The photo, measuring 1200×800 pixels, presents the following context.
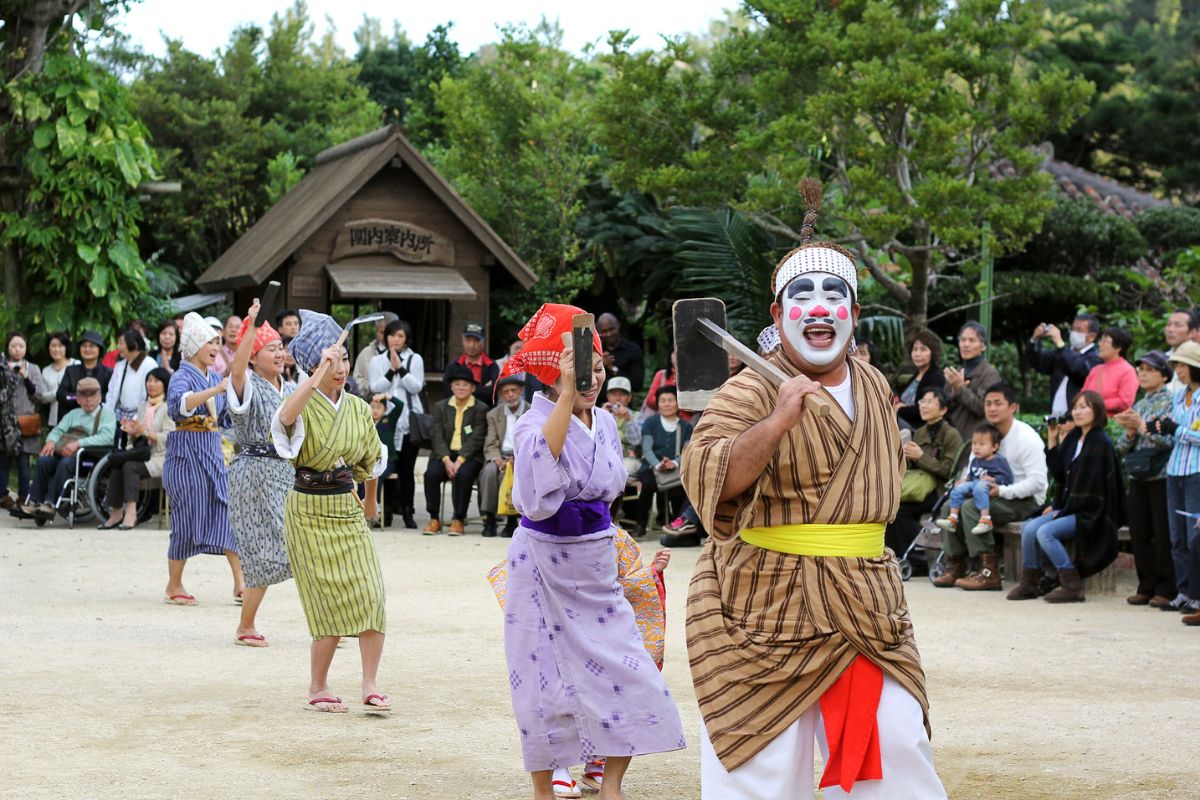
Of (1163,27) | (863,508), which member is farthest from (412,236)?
(1163,27)

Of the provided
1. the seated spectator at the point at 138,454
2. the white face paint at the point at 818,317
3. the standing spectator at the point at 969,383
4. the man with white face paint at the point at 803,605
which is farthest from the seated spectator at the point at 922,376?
the man with white face paint at the point at 803,605

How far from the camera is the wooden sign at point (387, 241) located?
66.9 ft

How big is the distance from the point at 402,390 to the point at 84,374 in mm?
2950

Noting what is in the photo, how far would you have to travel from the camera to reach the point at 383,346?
14555 millimetres

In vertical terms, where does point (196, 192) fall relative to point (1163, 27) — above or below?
below

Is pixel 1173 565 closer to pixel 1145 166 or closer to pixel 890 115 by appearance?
pixel 890 115

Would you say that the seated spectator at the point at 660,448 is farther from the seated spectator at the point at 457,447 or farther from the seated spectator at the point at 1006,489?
the seated spectator at the point at 1006,489

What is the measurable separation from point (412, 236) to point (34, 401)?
678cm

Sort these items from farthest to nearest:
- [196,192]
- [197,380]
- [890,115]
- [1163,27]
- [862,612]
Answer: [1163,27] < [196,192] < [890,115] < [197,380] < [862,612]

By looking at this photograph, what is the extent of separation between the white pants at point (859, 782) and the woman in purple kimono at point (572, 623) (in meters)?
1.15

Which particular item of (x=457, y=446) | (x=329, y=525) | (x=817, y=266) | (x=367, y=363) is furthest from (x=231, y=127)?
(x=817, y=266)

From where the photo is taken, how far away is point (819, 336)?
4184 millimetres

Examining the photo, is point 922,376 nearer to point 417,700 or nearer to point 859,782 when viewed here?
point 417,700

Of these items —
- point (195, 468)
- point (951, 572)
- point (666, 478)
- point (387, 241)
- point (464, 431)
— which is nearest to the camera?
point (195, 468)
